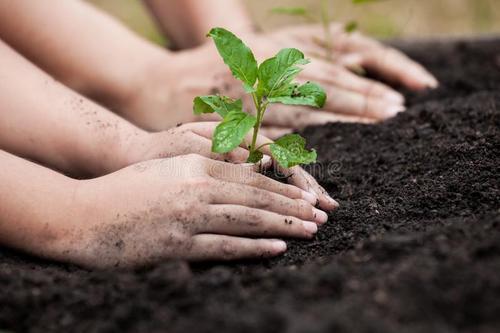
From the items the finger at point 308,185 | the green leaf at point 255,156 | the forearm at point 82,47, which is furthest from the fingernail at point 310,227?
the forearm at point 82,47

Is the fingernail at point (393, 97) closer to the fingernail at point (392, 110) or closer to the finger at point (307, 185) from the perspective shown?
the fingernail at point (392, 110)

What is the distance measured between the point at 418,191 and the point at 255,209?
0.55 metres

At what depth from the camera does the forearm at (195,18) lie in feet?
10.0

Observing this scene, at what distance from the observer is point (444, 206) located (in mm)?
1635

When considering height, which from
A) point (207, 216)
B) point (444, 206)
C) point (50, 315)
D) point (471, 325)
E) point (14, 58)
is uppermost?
point (14, 58)

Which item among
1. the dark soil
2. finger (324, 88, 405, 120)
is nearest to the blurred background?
finger (324, 88, 405, 120)

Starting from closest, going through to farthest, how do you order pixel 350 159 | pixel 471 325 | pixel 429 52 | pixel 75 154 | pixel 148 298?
pixel 471 325 < pixel 148 298 < pixel 75 154 < pixel 350 159 < pixel 429 52

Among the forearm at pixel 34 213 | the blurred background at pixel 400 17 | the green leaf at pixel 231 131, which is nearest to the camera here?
the green leaf at pixel 231 131

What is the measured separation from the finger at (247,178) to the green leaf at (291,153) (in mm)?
82

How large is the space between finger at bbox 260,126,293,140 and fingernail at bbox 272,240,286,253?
3.06ft

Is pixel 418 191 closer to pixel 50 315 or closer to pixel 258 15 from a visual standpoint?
pixel 50 315

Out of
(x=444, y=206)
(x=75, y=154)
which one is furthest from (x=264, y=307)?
(x=75, y=154)

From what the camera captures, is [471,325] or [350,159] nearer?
[471,325]

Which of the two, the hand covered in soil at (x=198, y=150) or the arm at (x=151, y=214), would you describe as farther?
the hand covered in soil at (x=198, y=150)
